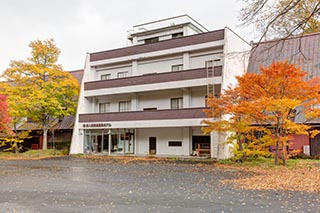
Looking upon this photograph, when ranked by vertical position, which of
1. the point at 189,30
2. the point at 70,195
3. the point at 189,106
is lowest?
the point at 70,195

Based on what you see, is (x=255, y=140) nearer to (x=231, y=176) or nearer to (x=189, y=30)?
(x=231, y=176)

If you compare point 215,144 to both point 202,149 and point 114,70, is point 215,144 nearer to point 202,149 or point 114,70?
point 202,149

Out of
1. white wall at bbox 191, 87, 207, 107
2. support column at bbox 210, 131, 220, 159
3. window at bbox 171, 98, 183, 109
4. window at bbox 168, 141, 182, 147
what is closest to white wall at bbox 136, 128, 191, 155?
window at bbox 168, 141, 182, 147

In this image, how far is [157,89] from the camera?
27.5 meters

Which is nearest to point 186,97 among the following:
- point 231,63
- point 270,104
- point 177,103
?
point 177,103

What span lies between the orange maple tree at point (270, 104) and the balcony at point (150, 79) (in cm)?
491

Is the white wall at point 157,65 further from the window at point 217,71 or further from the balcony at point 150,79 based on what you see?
the window at point 217,71

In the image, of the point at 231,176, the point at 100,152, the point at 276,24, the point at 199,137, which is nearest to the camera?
the point at 276,24

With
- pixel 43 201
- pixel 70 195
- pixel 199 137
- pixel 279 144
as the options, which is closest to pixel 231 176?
pixel 279 144

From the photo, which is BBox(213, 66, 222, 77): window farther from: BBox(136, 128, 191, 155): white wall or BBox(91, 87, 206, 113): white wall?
BBox(136, 128, 191, 155): white wall

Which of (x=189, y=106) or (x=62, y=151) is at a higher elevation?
(x=189, y=106)

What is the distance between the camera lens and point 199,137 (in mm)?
26750

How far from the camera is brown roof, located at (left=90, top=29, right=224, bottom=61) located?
25734 millimetres

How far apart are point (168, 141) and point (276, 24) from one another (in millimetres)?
21947
